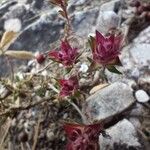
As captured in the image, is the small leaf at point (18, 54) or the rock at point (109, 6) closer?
the small leaf at point (18, 54)

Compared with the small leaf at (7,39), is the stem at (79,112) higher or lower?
lower

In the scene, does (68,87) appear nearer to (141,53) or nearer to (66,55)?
(66,55)

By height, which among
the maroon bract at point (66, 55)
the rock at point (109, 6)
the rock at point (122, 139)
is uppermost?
the maroon bract at point (66, 55)

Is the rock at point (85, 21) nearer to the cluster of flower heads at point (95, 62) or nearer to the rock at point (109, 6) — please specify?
the rock at point (109, 6)

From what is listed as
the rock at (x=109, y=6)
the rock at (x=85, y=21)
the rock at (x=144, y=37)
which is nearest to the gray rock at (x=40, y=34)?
the rock at (x=85, y=21)

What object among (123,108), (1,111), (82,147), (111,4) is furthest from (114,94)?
(111,4)

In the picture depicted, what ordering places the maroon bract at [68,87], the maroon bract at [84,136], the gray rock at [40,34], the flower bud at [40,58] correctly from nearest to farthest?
the maroon bract at [84,136]
the maroon bract at [68,87]
the flower bud at [40,58]
the gray rock at [40,34]

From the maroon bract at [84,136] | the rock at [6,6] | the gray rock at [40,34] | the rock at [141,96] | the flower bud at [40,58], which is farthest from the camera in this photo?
the rock at [6,6]
